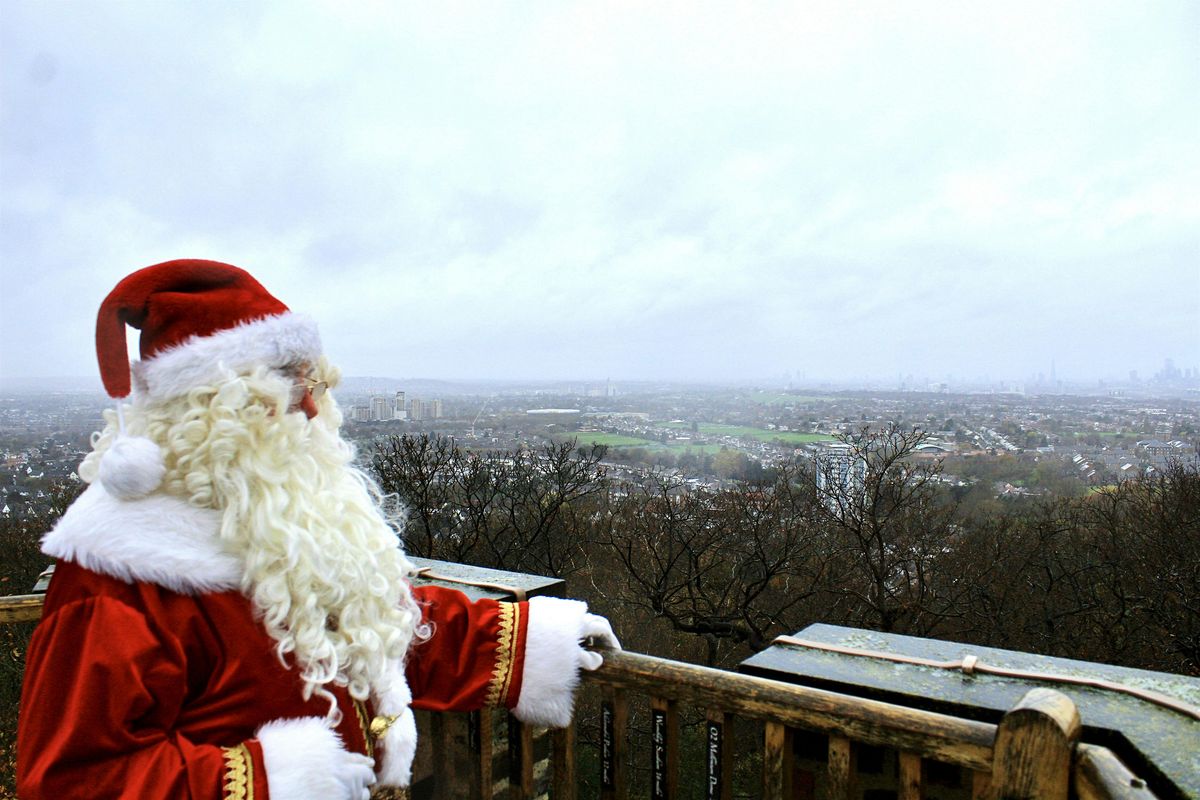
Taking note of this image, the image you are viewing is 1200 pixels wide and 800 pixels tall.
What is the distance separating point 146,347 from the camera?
1.55 m

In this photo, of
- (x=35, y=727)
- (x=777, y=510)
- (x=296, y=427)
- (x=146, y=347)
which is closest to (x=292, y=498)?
(x=296, y=427)

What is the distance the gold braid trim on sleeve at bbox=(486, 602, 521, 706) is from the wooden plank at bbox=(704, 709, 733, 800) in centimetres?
50

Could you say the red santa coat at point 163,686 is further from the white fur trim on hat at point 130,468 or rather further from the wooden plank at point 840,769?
the wooden plank at point 840,769

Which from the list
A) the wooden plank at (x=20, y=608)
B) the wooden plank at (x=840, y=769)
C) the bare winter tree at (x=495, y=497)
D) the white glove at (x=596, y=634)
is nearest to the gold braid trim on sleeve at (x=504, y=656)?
the white glove at (x=596, y=634)

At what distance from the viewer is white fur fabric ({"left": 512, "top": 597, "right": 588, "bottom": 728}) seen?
74.4 inches

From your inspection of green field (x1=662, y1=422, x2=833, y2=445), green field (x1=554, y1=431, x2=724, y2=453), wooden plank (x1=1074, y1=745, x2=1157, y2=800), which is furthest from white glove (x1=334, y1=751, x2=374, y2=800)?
green field (x1=662, y1=422, x2=833, y2=445)

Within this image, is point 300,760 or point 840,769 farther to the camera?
point 840,769

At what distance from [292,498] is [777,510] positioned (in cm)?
1677

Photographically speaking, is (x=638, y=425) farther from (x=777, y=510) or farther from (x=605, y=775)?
(x=605, y=775)

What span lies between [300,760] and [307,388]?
30.7 inches

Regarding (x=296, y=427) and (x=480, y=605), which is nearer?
(x=296, y=427)

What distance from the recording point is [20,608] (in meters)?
2.39

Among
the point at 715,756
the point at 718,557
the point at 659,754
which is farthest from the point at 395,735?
the point at 718,557

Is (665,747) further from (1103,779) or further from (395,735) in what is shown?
(1103,779)
